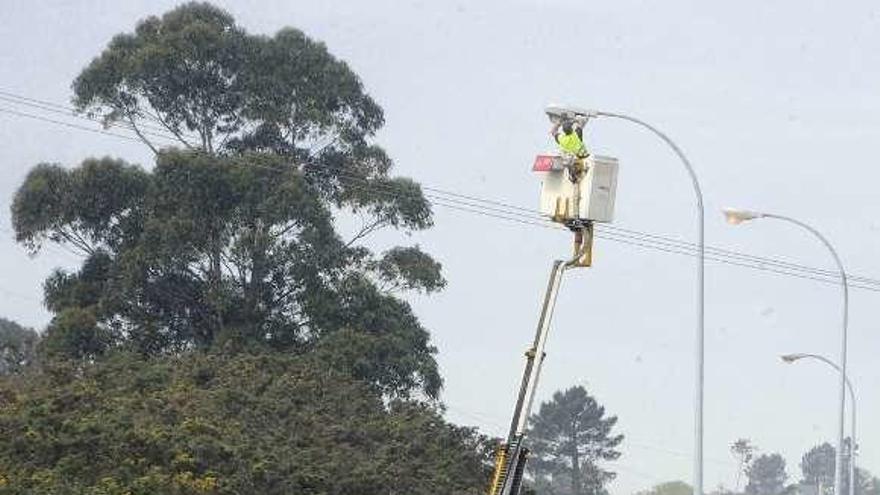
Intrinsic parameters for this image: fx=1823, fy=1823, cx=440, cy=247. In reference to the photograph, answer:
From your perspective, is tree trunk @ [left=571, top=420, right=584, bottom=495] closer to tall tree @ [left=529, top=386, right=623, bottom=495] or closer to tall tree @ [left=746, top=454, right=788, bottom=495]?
tall tree @ [left=529, top=386, right=623, bottom=495]

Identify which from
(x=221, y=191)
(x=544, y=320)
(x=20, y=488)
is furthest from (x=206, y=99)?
(x=544, y=320)

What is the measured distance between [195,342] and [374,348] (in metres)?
6.39

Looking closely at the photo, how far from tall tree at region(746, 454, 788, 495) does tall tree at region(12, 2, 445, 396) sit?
11303 centimetres

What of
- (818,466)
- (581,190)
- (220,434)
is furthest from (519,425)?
(818,466)

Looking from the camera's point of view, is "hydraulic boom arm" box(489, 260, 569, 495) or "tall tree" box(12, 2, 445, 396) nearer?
"hydraulic boom arm" box(489, 260, 569, 495)

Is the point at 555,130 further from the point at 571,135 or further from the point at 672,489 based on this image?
the point at 672,489

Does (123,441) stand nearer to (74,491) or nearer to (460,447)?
(74,491)

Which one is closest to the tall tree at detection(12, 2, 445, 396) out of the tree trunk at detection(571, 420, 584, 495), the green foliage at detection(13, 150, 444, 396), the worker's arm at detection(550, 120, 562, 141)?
the green foliage at detection(13, 150, 444, 396)

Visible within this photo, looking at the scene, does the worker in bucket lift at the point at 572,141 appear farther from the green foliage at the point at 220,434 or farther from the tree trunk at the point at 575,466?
the tree trunk at the point at 575,466

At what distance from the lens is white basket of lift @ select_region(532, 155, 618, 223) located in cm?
1808

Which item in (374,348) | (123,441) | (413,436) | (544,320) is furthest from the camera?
(374,348)

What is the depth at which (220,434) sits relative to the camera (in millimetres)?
34594

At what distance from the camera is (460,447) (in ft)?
135

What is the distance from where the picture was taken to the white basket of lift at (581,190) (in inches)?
712
